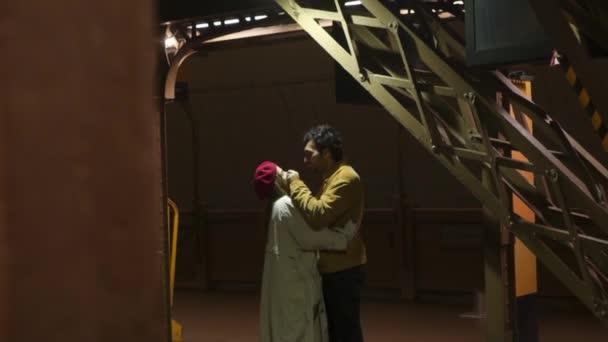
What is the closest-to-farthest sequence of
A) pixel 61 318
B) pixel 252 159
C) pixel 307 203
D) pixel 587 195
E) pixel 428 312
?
pixel 61 318
pixel 587 195
pixel 307 203
pixel 428 312
pixel 252 159

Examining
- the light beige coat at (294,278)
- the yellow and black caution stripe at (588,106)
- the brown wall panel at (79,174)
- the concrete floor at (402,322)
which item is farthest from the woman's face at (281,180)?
the brown wall panel at (79,174)

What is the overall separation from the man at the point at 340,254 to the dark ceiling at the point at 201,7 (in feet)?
5.10

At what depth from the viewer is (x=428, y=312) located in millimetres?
8656

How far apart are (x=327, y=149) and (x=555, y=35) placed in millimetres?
1420

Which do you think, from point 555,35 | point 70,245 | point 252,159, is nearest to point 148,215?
point 70,245

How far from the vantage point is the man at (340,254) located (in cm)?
429

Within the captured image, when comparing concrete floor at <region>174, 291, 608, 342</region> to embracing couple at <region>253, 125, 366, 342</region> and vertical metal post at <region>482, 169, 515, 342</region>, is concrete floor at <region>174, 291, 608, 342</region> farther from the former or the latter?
embracing couple at <region>253, 125, 366, 342</region>

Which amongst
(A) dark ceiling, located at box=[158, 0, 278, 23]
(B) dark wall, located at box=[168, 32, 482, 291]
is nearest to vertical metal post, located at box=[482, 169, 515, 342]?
(A) dark ceiling, located at box=[158, 0, 278, 23]

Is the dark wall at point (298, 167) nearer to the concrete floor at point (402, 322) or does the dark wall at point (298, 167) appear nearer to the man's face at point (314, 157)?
the concrete floor at point (402, 322)

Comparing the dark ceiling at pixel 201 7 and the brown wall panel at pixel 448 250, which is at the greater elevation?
the dark ceiling at pixel 201 7

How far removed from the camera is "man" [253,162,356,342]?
423cm

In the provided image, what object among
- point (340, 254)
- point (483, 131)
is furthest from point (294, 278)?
point (483, 131)

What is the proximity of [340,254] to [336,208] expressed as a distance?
27 cm

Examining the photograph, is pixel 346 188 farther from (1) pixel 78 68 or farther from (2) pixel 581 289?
(1) pixel 78 68
